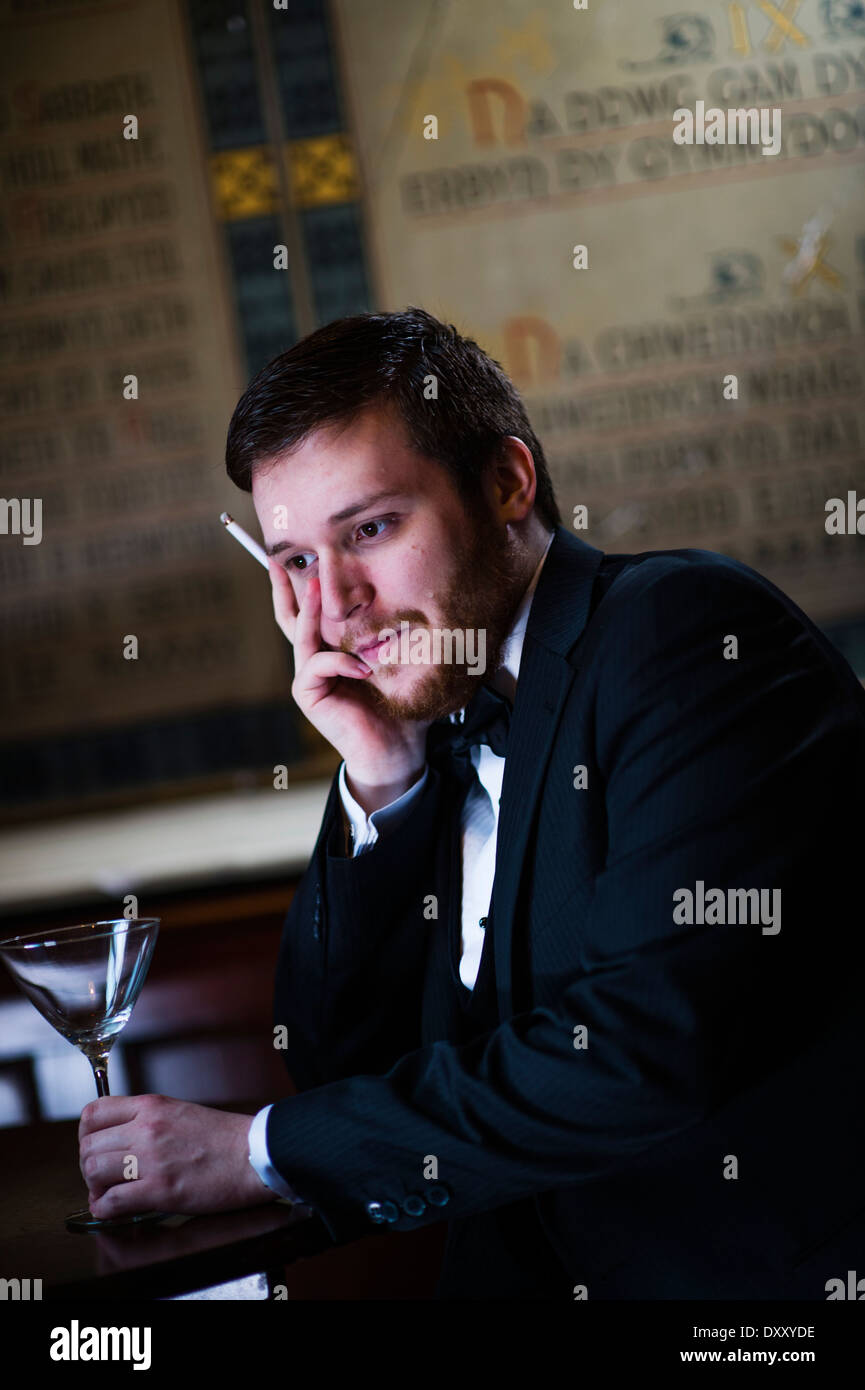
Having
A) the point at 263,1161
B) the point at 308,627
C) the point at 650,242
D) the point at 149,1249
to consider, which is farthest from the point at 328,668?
the point at 650,242

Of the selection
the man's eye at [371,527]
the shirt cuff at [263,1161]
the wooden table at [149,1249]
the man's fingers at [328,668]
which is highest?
the man's eye at [371,527]

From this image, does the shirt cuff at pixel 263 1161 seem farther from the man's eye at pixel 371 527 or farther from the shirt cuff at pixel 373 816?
the man's eye at pixel 371 527

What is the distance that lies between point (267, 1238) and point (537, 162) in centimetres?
303

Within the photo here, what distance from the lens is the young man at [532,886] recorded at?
4.50 ft

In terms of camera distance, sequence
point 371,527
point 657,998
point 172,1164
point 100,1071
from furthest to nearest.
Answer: point 371,527 < point 100,1071 < point 172,1164 < point 657,998

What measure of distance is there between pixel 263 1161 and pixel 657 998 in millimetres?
477

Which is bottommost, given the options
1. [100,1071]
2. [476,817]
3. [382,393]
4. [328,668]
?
[100,1071]

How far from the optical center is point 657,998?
4.40 feet

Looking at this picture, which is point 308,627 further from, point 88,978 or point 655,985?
point 655,985

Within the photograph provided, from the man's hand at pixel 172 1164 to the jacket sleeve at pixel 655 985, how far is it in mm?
65

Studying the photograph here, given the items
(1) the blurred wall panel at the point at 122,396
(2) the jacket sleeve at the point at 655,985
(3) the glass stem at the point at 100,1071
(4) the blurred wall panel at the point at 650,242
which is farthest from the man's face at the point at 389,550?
(4) the blurred wall panel at the point at 650,242

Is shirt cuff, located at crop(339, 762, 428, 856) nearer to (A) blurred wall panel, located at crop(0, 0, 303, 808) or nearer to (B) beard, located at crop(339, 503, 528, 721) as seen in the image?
(B) beard, located at crop(339, 503, 528, 721)

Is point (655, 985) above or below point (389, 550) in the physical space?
below

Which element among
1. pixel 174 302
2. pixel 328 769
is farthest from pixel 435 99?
pixel 328 769
